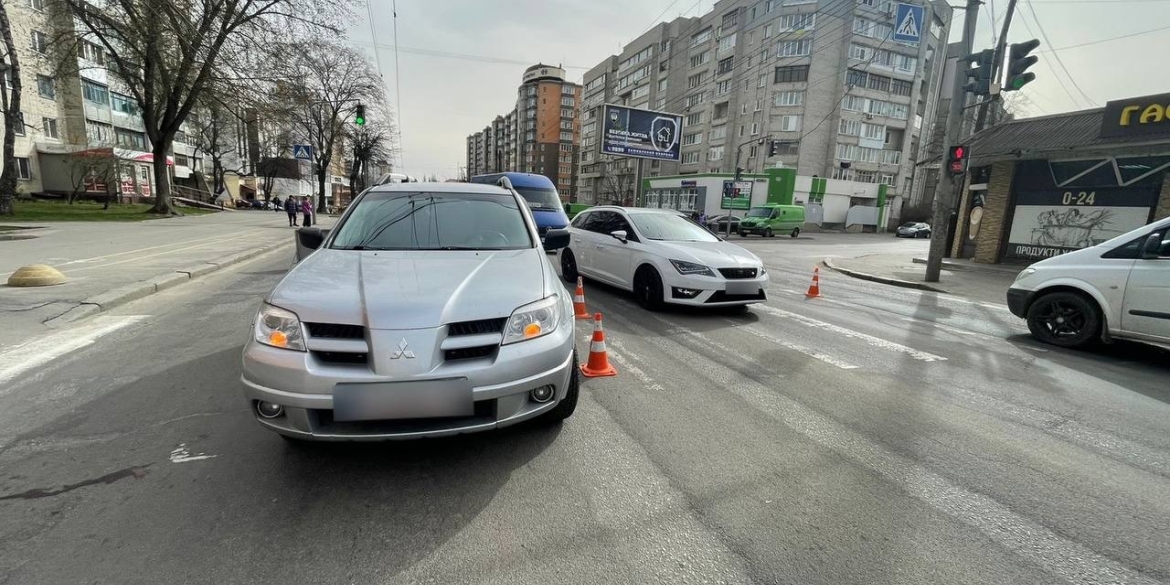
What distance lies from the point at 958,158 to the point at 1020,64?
6.89 feet

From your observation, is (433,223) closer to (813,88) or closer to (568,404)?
(568,404)

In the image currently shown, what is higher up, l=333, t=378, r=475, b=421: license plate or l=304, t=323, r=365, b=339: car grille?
l=304, t=323, r=365, b=339: car grille

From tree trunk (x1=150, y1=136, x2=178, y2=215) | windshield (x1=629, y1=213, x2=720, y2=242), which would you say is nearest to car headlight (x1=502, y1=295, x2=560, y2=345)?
windshield (x1=629, y1=213, x2=720, y2=242)

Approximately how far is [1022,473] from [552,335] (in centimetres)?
293

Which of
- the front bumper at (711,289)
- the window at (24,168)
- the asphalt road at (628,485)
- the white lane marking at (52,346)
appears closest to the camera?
the asphalt road at (628,485)

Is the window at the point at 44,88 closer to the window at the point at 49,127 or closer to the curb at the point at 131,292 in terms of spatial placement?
the window at the point at 49,127

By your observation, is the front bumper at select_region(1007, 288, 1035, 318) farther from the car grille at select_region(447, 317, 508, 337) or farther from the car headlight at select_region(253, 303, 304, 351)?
the car headlight at select_region(253, 303, 304, 351)

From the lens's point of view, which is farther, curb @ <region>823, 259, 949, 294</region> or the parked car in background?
the parked car in background

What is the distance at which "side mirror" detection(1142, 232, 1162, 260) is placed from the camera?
16.8ft

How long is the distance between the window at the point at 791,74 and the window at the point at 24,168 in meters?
64.3

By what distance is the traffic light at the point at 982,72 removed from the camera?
33.8 ft

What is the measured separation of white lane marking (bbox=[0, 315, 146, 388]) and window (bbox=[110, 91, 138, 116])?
5145cm

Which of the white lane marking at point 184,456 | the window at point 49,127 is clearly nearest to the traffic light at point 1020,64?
the white lane marking at point 184,456

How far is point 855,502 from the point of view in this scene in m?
2.55
